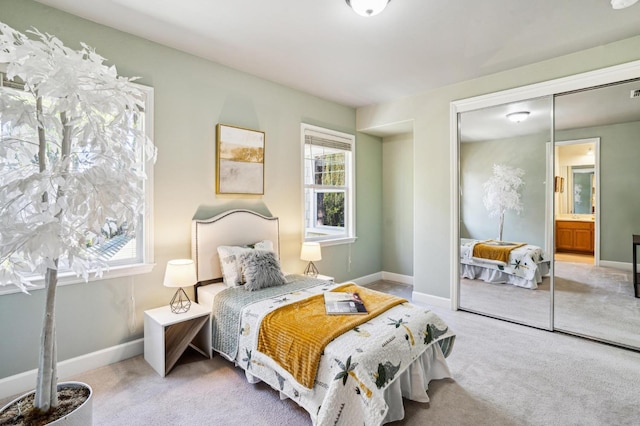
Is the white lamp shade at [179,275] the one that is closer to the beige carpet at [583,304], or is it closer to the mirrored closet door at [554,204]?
the mirrored closet door at [554,204]

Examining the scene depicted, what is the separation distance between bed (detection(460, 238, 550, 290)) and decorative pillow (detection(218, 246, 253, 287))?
260 centimetres

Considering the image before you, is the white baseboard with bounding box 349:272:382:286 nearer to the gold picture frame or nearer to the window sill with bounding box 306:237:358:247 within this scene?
the window sill with bounding box 306:237:358:247

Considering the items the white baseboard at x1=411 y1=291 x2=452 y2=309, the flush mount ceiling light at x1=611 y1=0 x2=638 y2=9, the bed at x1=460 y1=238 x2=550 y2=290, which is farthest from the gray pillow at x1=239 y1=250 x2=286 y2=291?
the flush mount ceiling light at x1=611 y1=0 x2=638 y2=9

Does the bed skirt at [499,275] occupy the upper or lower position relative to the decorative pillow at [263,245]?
lower

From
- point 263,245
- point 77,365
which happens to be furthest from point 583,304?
point 77,365

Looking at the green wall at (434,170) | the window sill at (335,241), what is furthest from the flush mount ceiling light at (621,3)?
the window sill at (335,241)

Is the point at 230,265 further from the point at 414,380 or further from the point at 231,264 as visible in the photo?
the point at 414,380

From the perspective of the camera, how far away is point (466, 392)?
2.21m

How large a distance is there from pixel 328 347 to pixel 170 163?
2.17 m

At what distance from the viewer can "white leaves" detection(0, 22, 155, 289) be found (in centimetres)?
130

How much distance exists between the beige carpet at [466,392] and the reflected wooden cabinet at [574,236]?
0.89 meters

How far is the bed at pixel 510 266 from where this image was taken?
3383 millimetres

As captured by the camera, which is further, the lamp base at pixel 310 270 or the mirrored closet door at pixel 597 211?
the lamp base at pixel 310 270

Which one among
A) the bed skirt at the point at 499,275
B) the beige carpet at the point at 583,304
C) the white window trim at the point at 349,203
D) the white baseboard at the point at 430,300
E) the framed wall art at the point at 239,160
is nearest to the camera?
the beige carpet at the point at 583,304
